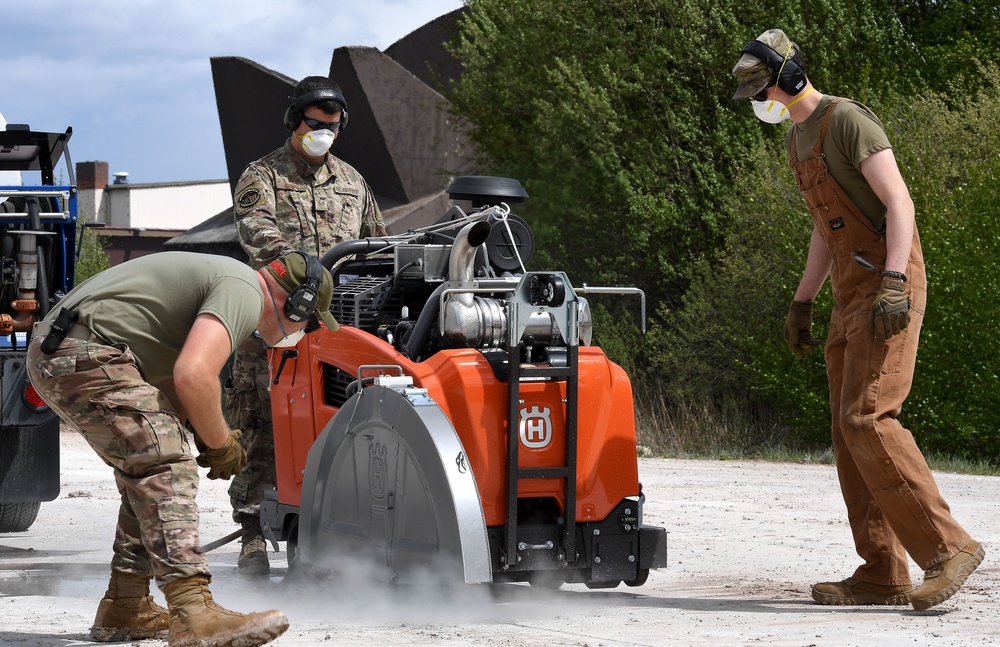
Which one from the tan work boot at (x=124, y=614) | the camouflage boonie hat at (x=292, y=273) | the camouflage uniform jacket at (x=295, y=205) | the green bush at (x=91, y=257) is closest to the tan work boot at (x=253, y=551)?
the camouflage uniform jacket at (x=295, y=205)

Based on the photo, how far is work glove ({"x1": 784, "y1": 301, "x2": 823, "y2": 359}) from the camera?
615 centimetres

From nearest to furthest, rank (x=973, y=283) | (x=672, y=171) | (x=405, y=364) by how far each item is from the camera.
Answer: (x=405, y=364), (x=973, y=283), (x=672, y=171)

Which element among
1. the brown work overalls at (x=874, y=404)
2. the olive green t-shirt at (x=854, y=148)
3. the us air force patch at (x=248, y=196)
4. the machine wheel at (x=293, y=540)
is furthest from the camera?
the us air force patch at (x=248, y=196)

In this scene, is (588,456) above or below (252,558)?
above

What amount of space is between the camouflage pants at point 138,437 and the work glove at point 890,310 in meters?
2.57

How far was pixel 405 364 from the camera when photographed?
17.9 feet

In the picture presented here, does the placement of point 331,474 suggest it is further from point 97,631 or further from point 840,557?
point 840,557

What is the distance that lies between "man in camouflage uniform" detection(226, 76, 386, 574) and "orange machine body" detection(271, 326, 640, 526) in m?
1.32

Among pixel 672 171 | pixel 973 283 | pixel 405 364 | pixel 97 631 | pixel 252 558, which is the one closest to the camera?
pixel 97 631

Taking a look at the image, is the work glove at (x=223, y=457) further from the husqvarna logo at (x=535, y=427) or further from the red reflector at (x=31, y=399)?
the red reflector at (x=31, y=399)

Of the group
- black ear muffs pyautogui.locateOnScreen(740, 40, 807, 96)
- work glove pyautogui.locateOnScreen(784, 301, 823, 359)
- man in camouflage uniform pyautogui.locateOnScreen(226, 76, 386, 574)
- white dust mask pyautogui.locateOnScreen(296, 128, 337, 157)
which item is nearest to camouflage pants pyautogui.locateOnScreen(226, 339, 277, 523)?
man in camouflage uniform pyautogui.locateOnScreen(226, 76, 386, 574)

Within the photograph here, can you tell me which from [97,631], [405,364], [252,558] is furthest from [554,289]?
[252,558]

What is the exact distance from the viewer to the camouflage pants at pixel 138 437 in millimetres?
4637

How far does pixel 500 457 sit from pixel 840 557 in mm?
2760
